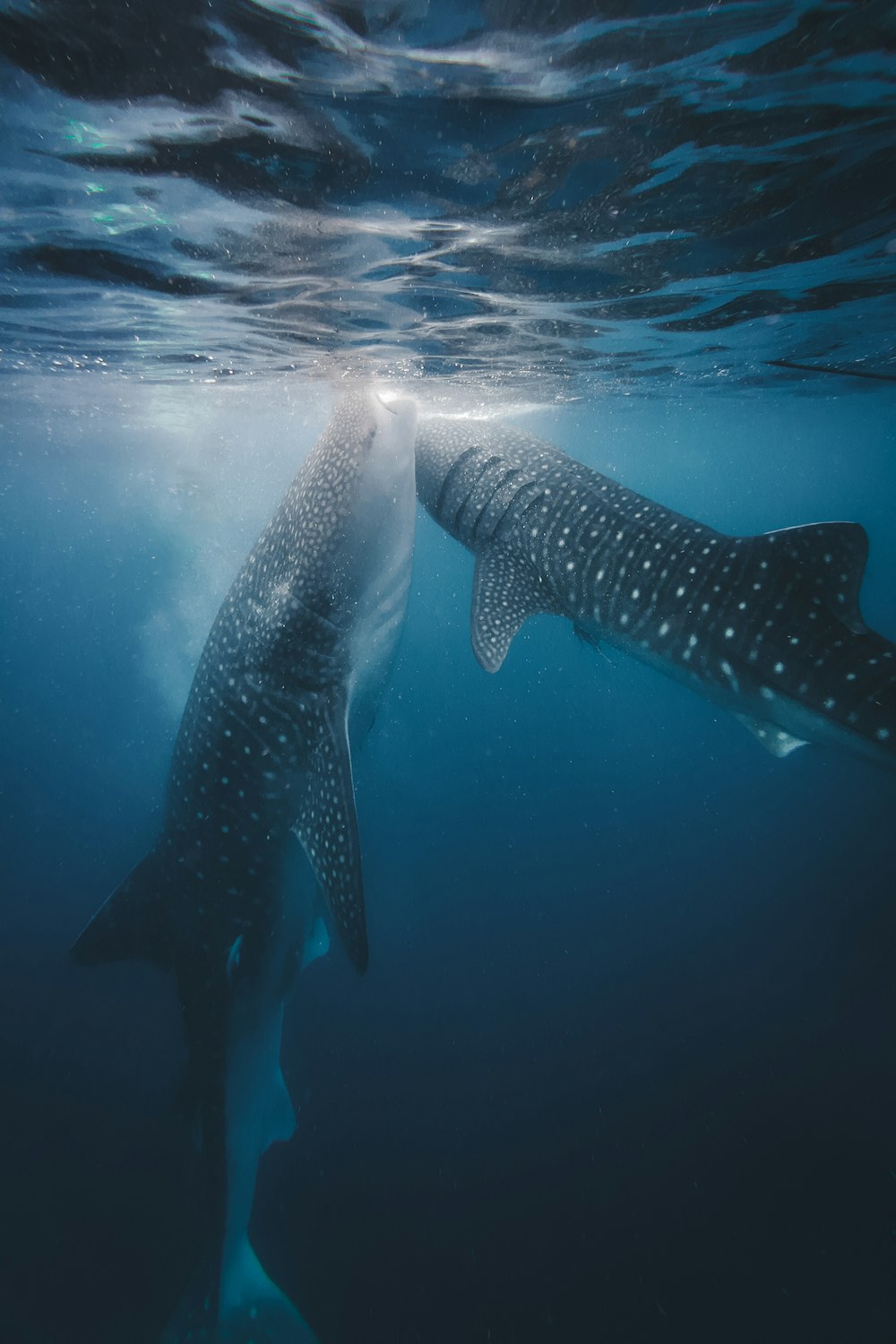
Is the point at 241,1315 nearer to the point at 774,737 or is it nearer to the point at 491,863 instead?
the point at 774,737

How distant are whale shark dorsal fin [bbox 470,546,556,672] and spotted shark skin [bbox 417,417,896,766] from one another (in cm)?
1

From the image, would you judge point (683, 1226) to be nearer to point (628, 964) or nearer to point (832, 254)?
point (628, 964)

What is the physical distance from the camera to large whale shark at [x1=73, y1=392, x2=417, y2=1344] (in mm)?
4953

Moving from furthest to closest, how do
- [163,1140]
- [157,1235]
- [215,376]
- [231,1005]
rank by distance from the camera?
[215,376], [163,1140], [157,1235], [231,1005]

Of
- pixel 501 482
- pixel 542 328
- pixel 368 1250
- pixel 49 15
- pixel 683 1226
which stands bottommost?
pixel 368 1250

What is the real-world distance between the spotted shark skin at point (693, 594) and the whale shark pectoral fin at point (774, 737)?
1cm

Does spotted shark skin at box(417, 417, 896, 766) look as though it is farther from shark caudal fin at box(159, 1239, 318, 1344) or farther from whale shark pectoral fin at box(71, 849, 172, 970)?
shark caudal fin at box(159, 1239, 318, 1344)

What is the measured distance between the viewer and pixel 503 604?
5.13 meters

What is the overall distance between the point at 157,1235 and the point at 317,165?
37.6 feet

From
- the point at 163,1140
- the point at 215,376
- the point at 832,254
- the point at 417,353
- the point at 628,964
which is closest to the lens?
the point at 163,1140

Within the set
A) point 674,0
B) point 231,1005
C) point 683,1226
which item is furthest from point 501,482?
point 683,1226

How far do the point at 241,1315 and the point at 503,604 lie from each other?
6.21m

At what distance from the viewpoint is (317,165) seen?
223 inches

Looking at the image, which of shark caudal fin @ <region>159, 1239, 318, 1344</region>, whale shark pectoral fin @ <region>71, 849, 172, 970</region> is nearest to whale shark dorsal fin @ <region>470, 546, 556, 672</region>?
whale shark pectoral fin @ <region>71, 849, 172, 970</region>
